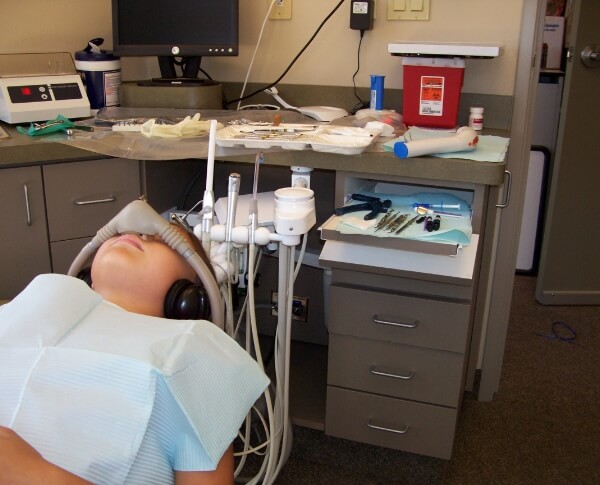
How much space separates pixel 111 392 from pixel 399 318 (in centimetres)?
79

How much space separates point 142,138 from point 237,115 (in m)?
0.36

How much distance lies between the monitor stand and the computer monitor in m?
0.08

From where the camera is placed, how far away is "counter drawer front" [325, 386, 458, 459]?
156cm

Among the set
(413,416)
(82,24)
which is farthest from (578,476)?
(82,24)

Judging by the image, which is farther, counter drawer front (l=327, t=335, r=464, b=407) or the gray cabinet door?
the gray cabinet door

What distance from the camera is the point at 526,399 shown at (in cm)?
210

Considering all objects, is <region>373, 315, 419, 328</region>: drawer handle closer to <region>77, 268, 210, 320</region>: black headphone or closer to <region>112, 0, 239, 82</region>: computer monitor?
<region>77, 268, 210, 320</region>: black headphone

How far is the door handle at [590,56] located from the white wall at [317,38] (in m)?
0.81

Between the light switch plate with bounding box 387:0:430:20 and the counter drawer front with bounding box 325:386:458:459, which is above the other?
the light switch plate with bounding box 387:0:430:20

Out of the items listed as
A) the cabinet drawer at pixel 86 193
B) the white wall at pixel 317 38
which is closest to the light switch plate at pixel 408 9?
the white wall at pixel 317 38

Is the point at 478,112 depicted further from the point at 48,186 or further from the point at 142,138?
the point at 48,186

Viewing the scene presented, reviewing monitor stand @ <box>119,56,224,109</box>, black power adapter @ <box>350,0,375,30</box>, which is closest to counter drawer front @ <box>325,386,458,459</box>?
monitor stand @ <box>119,56,224,109</box>

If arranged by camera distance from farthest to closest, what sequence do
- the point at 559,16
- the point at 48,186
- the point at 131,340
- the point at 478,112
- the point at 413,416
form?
the point at 559,16 → the point at 478,112 → the point at 48,186 → the point at 413,416 → the point at 131,340

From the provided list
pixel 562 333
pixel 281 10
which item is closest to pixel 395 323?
pixel 281 10
